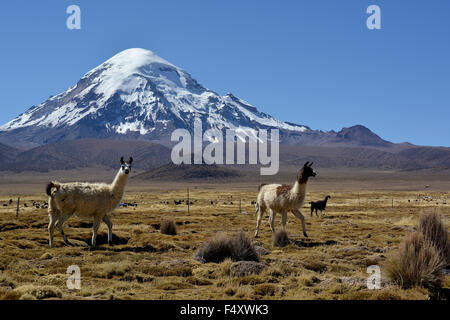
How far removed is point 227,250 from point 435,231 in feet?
18.3

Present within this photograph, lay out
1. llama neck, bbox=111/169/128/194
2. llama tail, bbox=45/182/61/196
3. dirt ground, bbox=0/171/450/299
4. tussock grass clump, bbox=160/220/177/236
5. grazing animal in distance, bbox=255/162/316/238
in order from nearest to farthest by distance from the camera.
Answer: dirt ground, bbox=0/171/450/299 → llama tail, bbox=45/182/61/196 → llama neck, bbox=111/169/128/194 → grazing animal in distance, bbox=255/162/316/238 → tussock grass clump, bbox=160/220/177/236

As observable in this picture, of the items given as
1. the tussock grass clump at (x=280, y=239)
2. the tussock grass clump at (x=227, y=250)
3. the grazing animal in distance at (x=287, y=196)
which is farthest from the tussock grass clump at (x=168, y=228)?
the tussock grass clump at (x=227, y=250)

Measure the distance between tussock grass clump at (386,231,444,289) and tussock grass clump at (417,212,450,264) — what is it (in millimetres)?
1842

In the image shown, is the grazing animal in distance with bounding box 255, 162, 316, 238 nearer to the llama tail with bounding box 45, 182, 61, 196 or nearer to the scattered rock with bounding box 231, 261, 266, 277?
the scattered rock with bounding box 231, 261, 266, 277

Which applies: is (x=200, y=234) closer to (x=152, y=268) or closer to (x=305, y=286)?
(x=152, y=268)

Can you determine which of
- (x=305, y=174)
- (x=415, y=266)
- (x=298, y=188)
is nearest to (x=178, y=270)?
(x=415, y=266)

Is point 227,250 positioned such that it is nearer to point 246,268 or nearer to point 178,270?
point 246,268

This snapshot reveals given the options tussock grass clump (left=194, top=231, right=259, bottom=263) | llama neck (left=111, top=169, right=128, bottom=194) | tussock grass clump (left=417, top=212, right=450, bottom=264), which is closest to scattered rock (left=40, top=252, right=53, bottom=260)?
llama neck (left=111, top=169, right=128, bottom=194)

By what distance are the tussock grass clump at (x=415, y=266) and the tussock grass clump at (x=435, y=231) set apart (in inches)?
72.5

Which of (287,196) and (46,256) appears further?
(287,196)

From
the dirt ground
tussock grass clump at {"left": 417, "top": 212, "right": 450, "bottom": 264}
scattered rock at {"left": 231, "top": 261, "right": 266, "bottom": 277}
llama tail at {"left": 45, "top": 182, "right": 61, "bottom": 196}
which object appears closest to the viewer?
the dirt ground

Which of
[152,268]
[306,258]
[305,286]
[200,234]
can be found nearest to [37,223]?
[200,234]

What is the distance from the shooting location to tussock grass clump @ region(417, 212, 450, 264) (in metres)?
12.3

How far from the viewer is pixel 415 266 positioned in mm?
10047
